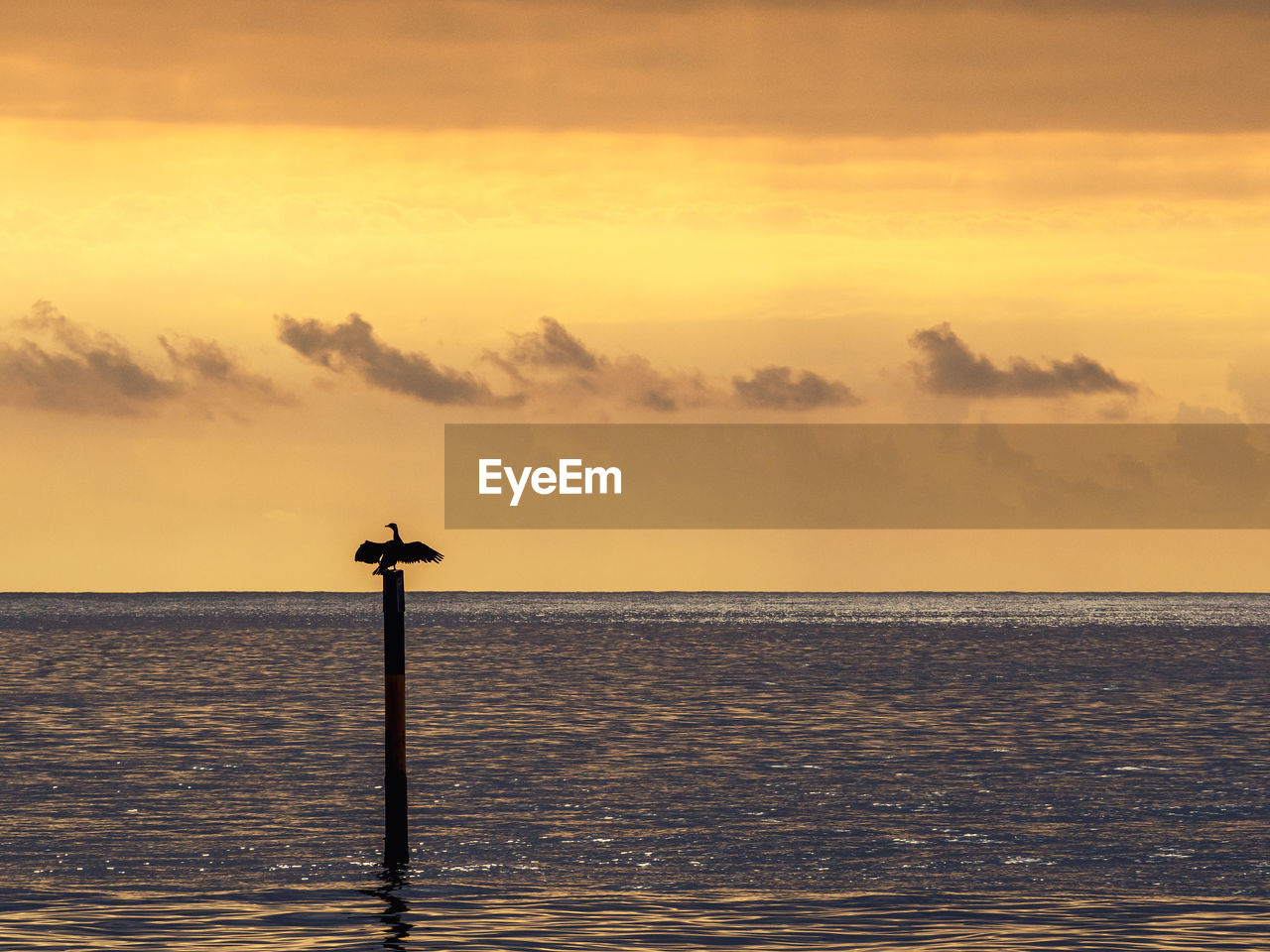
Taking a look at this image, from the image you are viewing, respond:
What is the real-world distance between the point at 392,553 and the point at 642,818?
29.8 ft

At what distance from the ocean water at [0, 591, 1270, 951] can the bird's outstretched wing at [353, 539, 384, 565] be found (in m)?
5.28

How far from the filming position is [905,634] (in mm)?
175875

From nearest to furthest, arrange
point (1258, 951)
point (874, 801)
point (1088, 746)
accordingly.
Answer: point (1258, 951)
point (874, 801)
point (1088, 746)

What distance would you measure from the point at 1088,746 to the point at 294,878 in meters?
30.3

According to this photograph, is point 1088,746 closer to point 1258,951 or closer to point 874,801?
point 874,801

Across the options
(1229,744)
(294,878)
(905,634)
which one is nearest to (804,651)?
(905,634)

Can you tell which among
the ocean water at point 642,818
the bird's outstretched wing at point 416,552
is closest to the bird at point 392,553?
the bird's outstretched wing at point 416,552

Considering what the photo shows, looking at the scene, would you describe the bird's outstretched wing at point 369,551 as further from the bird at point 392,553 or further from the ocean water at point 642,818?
the ocean water at point 642,818

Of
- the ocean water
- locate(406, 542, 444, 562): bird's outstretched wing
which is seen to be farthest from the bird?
the ocean water

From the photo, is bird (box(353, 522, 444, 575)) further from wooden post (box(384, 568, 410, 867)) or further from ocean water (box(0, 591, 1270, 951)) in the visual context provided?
ocean water (box(0, 591, 1270, 951))

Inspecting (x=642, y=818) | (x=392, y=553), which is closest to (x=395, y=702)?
(x=392, y=553)

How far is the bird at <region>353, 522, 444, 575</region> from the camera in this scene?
102 feet

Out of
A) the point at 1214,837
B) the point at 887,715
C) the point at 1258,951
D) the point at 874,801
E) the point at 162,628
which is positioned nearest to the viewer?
the point at 1258,951

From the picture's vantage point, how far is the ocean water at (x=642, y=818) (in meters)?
25.9
